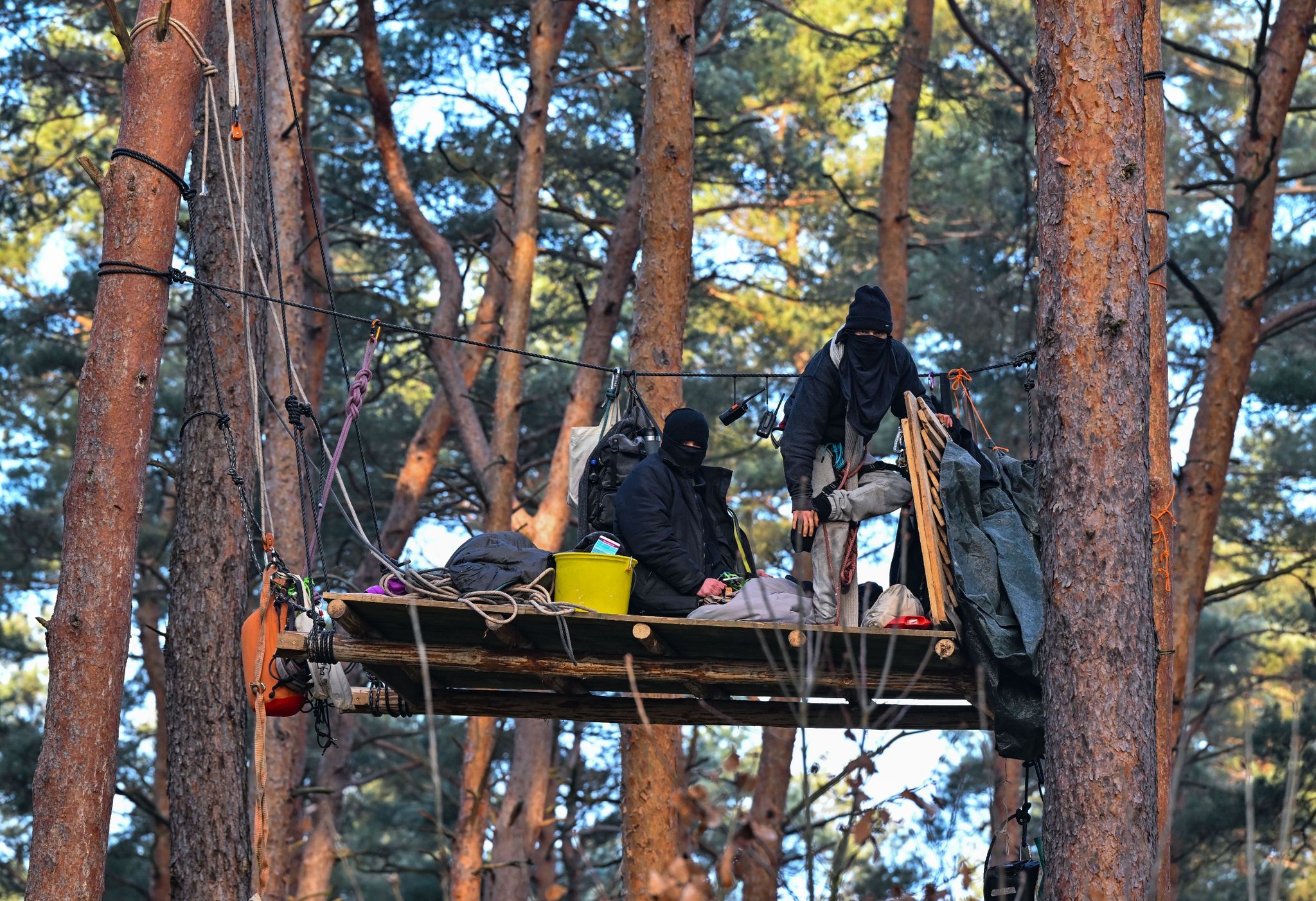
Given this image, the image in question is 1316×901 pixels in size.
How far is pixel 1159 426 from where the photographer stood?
23.4ft

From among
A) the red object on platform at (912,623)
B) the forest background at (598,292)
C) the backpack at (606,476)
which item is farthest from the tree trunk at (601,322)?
the red object on platform at (912,623)

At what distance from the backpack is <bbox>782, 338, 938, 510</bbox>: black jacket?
0.82 meters

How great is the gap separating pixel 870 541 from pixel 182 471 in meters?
12.1

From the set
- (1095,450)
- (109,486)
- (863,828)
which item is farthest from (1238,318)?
(863,828)

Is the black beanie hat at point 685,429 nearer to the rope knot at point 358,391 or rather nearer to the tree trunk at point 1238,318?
the rope knot at point 358,391

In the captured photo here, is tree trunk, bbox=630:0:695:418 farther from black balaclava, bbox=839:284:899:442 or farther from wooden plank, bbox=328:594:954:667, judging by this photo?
wooden plank, bbox=328:594:954:667

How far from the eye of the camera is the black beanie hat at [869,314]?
6.09 metres

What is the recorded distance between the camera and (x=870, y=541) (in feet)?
59.8

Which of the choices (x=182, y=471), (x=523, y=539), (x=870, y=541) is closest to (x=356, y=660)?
(x=523, y=539)

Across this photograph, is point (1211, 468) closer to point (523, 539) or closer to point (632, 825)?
point (632, 825)

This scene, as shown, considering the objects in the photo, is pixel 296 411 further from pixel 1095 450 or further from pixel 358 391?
pixel 1095 450

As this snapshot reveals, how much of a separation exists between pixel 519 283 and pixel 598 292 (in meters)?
0.82

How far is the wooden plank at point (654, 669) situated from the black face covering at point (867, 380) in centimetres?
99

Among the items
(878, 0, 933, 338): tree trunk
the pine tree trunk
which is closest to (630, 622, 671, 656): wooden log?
the pine tree trunk
